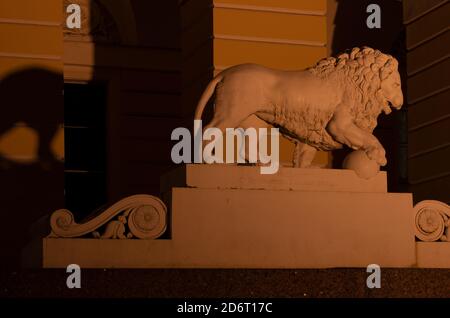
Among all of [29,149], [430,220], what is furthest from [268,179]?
[29,149]

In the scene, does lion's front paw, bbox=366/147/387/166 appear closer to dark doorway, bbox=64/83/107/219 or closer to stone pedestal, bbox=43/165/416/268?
stone pedestal, bbox=43/165/416/268

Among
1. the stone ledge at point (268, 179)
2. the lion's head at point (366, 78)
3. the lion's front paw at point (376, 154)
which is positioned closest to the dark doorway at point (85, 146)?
the stone ledge at point (268, 179)

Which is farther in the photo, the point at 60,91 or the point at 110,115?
the point at 110,115

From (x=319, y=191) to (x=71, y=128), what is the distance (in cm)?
1027

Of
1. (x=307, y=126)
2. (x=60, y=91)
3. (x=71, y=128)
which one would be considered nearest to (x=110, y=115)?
(x=71, y=128)

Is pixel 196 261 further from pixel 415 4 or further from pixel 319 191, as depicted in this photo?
pixel 415 4

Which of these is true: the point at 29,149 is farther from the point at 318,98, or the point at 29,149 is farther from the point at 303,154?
the point at 318,98

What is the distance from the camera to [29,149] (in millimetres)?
18609

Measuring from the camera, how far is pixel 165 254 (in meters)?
13.5

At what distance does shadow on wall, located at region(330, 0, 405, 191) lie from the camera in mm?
23047

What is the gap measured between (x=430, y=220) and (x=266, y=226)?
73.6 inches

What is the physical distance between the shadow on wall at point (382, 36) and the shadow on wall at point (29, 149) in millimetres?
5851

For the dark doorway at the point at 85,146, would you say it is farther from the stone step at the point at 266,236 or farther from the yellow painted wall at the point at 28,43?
the stone step at the point at 266,236

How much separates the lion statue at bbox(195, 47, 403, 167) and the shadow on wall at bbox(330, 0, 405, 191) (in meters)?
8.39
